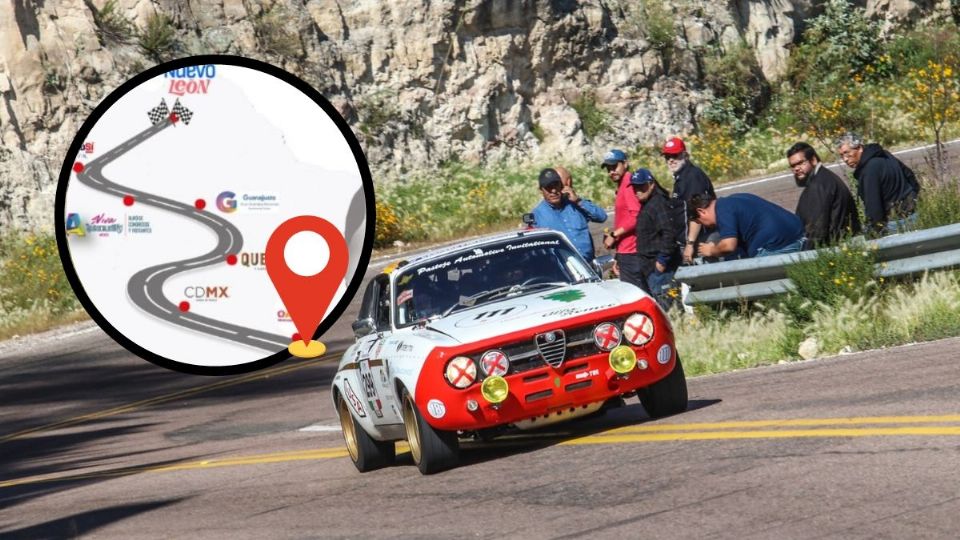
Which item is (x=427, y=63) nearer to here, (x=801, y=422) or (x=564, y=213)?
(x=564, y=213)

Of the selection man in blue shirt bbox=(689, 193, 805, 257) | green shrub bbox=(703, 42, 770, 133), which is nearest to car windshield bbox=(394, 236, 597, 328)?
man in blue shirt bbox=(689, 193, 805, 257)

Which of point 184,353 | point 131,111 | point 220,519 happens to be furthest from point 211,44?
point 220,519

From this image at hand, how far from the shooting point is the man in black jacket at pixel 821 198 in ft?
45.1

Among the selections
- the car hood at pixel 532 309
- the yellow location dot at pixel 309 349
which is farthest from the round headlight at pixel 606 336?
the yellow location dot at pixel 309 349

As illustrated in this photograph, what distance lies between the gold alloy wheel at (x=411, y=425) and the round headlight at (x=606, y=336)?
123 cm

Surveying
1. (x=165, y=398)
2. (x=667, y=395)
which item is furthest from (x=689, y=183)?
(x=165, y=398)

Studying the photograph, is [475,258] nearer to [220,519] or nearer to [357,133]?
[220,519]

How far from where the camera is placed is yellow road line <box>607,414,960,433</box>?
8.38m

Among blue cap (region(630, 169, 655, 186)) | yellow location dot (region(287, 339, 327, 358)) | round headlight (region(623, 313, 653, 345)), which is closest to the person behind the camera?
round headlight (region(623, 313, 653, 345))

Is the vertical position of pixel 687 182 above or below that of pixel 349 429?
above

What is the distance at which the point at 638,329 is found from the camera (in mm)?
9680

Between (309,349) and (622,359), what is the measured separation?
13224 millimetres

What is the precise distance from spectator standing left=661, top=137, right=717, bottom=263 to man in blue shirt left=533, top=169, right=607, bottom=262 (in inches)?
32.7

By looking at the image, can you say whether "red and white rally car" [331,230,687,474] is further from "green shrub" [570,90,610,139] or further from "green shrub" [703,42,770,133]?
"green shrub" [703,42,770,133]
